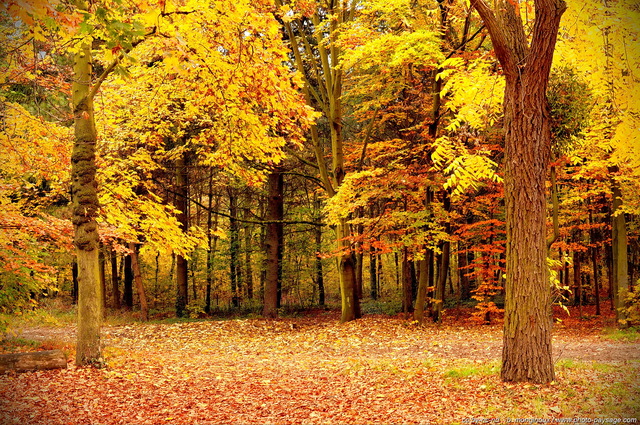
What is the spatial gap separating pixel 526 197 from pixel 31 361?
7.42 m

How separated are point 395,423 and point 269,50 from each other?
5.08 metres

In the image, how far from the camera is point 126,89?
1048cm

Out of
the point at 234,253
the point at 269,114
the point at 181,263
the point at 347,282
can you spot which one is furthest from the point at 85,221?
the point at 234,253

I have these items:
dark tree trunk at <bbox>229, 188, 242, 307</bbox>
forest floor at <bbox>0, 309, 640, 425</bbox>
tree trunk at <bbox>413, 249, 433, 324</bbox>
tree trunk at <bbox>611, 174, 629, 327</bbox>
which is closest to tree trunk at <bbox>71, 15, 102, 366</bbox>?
forest floor at <bbox>0, 309, 640, 425</bbox>

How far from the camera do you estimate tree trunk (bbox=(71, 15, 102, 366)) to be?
24.3 feet

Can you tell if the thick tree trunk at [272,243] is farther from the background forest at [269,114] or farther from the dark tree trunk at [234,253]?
the dark tree trunk at [234,253]

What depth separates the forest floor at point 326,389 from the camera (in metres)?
4.87

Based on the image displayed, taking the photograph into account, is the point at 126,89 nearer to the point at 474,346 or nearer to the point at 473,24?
the point at 474,346

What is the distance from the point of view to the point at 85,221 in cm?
751

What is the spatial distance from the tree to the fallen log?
21.6 ft

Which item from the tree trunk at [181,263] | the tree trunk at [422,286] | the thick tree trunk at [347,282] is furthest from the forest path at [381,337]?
the tree trunk at [181,263]

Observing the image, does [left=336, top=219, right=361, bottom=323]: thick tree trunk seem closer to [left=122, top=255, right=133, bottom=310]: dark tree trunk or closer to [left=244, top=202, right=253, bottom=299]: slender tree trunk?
[left=244, top=202, right=253, bottom=299]: slender tree trunk

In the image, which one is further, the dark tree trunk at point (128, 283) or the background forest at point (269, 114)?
the dark tree trunk at point (128, 283)

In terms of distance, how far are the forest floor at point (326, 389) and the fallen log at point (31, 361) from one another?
229 mm
